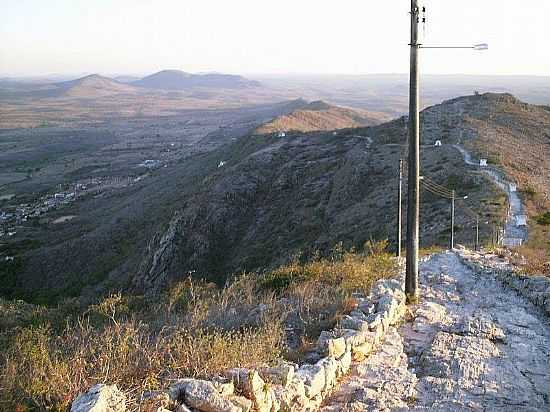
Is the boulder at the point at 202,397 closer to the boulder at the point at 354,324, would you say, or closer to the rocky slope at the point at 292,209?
the boulder at the point at 354,324

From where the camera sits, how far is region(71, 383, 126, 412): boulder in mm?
4102

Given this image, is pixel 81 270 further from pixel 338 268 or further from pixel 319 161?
pixel 338 268

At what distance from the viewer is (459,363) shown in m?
7.11

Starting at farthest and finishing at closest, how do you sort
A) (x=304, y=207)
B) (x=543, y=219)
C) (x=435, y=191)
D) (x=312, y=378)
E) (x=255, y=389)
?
(x=304, y=207), (x=435, y=191), (x=543, y=219), (x=312, y=378), (x=255, y=389)

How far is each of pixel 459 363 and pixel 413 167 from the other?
13.4 ft

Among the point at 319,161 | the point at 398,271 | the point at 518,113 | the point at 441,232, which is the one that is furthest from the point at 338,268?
the point at 518,113

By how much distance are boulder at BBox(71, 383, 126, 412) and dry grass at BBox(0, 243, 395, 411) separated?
0.19 meters

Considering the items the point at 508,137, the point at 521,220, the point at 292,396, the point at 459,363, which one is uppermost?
the point at 292,396

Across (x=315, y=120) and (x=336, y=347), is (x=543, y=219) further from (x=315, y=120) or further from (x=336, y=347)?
(x=315, y=120)

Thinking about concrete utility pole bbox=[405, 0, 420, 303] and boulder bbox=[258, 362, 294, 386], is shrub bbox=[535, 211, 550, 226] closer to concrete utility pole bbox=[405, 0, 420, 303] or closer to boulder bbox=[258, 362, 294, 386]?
concrete utility pole bbox=[405, 0, 420, 303]

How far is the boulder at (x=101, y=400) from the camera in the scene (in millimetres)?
4102

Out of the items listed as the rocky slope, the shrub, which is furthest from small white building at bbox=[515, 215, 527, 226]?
the rocky slope

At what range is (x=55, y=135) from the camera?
186000mm

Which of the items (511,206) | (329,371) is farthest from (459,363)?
(511,206)
